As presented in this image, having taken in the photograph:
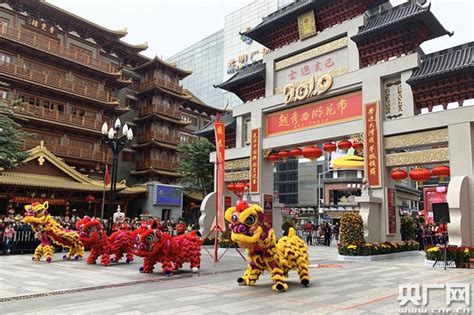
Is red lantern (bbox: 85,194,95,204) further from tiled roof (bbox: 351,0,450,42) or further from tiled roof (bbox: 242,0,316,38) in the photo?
tiled roof (bbox: 351,0,450,42)

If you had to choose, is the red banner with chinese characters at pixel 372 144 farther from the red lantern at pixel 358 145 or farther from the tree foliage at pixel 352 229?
the tree foliage at pixel 352 229

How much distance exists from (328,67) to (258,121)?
402 centimetres

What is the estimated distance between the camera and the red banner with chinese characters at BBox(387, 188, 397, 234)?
13.8 meters

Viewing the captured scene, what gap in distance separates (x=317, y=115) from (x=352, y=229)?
4845 millimetres

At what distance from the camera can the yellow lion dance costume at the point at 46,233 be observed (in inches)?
500

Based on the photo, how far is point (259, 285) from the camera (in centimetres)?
834

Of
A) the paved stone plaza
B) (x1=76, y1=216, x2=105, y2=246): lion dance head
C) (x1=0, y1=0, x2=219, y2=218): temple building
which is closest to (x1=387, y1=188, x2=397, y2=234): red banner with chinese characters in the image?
the paved stone plaza

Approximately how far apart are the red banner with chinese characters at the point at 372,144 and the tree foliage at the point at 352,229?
1332 mm

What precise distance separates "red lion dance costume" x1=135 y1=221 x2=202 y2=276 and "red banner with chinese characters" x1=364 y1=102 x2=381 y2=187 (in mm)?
6831

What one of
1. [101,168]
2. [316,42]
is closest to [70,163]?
Result: [101,168]

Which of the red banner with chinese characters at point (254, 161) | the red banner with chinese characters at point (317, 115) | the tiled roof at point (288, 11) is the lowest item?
the red banner with chinese characters at point (254, 161)

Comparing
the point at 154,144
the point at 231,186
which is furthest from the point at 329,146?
the point at 154,144

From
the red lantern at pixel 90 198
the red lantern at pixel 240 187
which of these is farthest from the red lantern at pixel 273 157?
the red lantern at pixel 90 198

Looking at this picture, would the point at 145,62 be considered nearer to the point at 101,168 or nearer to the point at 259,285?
the point at 101,168
